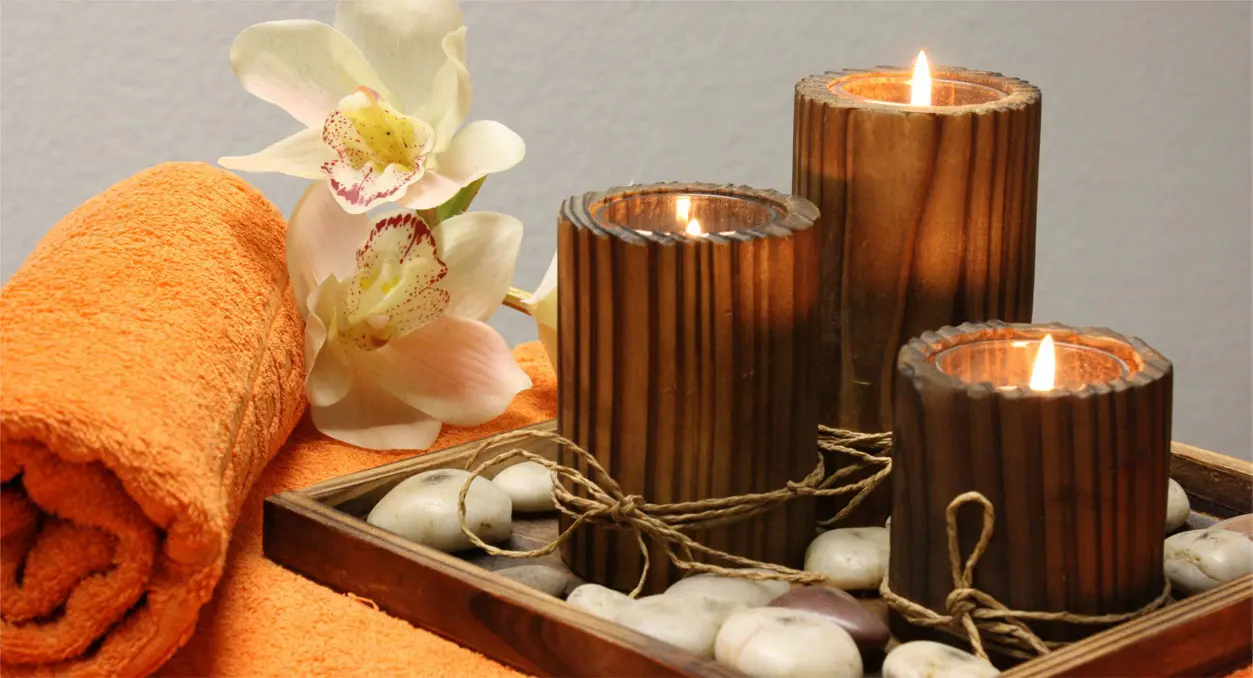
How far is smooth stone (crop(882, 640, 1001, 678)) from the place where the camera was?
50 cm

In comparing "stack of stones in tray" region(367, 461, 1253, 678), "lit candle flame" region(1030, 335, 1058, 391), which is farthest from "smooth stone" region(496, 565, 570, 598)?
"lit candle flame" region(1030, 335, 1058, 391)

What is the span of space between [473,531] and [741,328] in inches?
6.1

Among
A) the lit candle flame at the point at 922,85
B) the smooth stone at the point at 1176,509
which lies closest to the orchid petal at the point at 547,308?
the lit candle flame at the point at 922,85

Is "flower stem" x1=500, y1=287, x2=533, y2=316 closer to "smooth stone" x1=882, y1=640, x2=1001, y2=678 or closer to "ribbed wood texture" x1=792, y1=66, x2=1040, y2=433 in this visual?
"ribbed wood texture" x1=792, y1=66, x2=1040, y2=433

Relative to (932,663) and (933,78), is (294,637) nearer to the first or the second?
(932,663)

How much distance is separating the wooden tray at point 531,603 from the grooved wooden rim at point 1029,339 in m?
0.09

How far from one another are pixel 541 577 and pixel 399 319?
0.70 feet

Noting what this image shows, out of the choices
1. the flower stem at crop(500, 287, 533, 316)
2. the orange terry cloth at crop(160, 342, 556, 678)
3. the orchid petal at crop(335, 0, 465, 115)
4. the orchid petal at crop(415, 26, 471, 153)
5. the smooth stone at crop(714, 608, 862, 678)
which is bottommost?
the orange terry cloth at crop(160, 342, 556, 678)

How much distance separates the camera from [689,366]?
1.90ft

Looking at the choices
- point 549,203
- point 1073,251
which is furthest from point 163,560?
point 1073,251

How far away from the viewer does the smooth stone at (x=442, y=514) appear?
0.64 metres

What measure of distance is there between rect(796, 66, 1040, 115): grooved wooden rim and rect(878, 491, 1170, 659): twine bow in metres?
0.19

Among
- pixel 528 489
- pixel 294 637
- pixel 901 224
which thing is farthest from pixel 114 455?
pixel 901 224

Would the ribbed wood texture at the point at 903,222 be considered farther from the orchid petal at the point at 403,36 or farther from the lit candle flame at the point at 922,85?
the orchid petal at the point at 403,36
